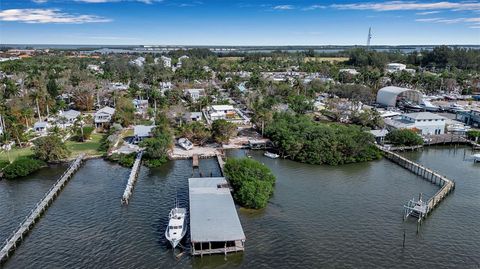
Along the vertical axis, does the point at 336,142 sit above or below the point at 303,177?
above

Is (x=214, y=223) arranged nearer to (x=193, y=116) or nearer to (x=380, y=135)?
(x=380, y=135)

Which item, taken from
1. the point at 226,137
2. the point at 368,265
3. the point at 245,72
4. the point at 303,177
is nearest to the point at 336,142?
the point at 303,177

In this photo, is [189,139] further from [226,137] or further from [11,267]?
[11,267]

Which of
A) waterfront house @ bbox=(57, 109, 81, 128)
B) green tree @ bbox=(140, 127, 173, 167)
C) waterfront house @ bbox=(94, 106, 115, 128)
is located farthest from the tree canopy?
waterfront house @ bbox=(57, 109, 81, 128)

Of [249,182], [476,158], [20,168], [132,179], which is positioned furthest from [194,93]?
[476,158]

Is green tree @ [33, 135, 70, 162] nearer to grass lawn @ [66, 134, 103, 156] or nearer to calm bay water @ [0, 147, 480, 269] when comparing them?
calm bay water @ [0, 147, 480, 269]

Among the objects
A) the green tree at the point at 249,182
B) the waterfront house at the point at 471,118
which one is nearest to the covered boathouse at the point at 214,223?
the green tree at the point at 249,182
